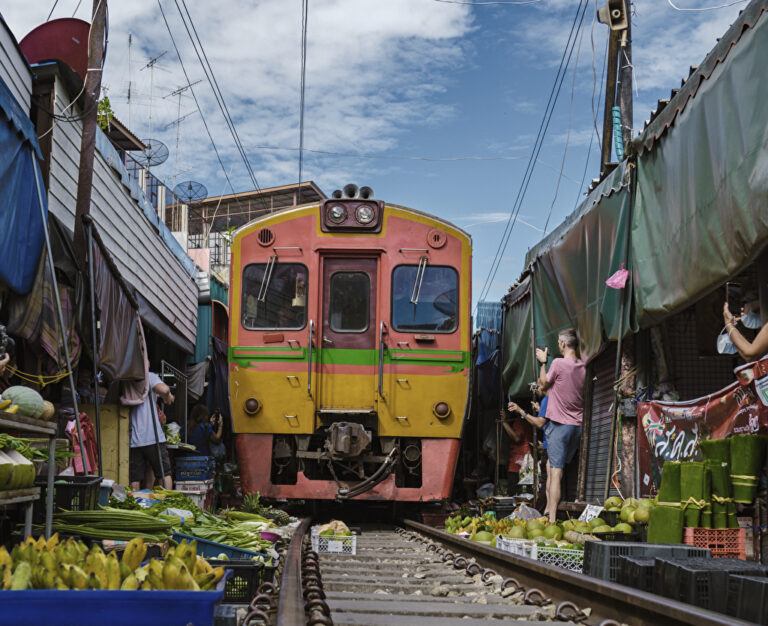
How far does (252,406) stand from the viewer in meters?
9.41

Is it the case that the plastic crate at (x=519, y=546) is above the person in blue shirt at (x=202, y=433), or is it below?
below

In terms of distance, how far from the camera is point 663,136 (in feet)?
22.4

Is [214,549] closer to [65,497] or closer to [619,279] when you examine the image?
[65,497]

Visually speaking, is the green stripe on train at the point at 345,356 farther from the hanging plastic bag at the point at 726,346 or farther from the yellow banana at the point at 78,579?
the yellow banana at the point at 78,579

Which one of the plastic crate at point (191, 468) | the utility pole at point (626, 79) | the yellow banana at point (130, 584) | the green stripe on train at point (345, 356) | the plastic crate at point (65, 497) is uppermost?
the utility pole at point (626, 79)

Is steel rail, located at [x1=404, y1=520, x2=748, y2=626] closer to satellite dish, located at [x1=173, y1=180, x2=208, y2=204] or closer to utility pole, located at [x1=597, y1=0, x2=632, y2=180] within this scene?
utility pole, located at [x1=597, y1=0, x2=632, y2=180]

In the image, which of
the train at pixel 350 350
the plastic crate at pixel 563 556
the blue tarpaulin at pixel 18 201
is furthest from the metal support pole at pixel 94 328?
the plastic crate at pixel 563 556

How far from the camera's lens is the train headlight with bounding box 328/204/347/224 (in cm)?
988

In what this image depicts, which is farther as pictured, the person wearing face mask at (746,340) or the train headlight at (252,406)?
the train headlight at (252,406)

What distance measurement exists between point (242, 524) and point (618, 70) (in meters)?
8.22

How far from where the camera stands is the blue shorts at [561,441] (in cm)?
904

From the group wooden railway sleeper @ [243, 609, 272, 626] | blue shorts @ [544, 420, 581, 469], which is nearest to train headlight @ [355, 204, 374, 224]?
blue shorts @ [544, 420, 581, 469]

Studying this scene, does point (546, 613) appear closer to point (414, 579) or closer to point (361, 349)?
point (414, 579)

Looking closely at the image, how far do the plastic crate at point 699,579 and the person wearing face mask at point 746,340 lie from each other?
1730 mm
